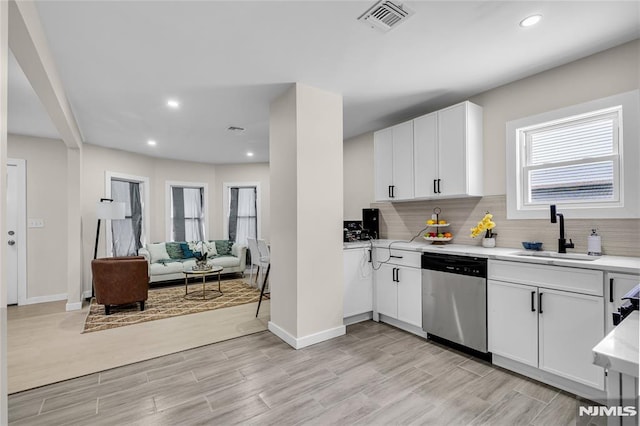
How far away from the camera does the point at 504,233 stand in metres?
3.10

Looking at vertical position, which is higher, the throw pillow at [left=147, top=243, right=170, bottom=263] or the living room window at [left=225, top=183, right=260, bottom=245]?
the living room window at [left=225, top=183, right=260, bottom=245]

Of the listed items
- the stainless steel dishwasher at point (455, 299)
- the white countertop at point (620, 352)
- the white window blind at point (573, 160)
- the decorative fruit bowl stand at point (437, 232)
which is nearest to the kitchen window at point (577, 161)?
the white window blind at point (573, 160)

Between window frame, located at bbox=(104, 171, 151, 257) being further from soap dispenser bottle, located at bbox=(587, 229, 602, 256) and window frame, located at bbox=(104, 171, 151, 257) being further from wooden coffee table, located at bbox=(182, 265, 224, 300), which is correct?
soap dispenser bottle, located at bbox=(587, 229, 602, 256)

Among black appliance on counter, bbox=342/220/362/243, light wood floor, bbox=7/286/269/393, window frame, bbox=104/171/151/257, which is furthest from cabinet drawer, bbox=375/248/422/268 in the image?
window frame, bbox=104/171/151/257

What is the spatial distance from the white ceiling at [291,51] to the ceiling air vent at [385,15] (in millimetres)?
47

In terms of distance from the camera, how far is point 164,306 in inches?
176

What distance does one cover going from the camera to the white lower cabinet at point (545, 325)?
2.07 m

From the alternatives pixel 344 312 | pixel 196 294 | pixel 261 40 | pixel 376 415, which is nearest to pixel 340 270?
pixel 344 312

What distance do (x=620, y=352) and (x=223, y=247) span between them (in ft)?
21.6

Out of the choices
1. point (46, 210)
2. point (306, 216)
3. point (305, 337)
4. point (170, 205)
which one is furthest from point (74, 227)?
point (305, 337)

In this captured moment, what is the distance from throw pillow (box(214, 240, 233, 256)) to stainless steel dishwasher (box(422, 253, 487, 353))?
4694 mm

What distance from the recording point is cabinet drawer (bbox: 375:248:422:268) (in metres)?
3.25

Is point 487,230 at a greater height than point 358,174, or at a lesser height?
lesser

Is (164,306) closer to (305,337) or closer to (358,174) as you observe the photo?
(305,337)
